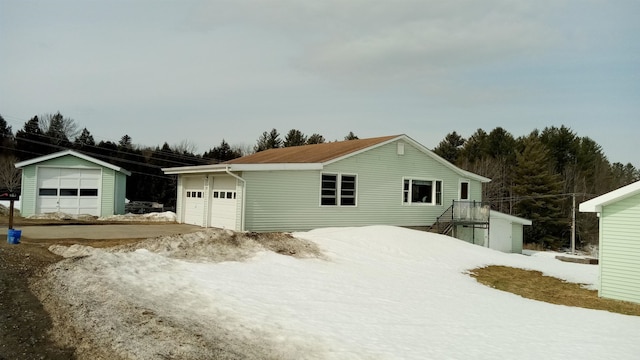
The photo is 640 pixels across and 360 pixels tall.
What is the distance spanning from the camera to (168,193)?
44344 mm

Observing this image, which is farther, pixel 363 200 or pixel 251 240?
pixel 363 200

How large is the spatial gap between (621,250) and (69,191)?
79.3ft

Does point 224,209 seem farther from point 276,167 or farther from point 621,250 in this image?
point 621,250

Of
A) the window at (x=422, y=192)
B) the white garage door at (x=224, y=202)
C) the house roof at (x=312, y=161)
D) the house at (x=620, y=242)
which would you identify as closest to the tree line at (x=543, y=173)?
the house roof at (x=312, y=161)

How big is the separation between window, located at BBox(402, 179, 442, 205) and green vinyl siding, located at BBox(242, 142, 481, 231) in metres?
0.25

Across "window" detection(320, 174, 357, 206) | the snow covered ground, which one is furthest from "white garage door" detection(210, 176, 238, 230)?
the snow covered ground

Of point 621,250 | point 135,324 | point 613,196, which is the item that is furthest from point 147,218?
point 621,250

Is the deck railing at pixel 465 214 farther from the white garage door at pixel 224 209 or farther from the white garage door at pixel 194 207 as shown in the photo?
the white garage door at pixel 194 207

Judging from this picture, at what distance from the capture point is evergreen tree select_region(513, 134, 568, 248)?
138 feet

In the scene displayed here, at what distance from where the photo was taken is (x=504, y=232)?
83.7ft

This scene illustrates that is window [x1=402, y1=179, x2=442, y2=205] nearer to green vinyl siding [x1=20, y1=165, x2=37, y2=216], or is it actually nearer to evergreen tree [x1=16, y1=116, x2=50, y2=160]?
green vinyl siding [x1=20, y1=165, x2=37, y2=216]

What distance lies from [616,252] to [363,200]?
32.3 feet

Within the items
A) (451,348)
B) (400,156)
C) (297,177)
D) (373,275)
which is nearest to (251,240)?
(373,275)

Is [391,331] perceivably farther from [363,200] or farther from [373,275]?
[363,200]
